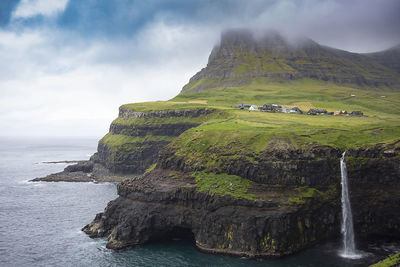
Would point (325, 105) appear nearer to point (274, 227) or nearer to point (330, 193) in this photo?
point (330, 193)

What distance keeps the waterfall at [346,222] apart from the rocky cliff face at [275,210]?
1140 millimetres

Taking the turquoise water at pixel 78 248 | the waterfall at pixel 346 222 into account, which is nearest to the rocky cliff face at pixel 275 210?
the waterfall at pixel 346 222

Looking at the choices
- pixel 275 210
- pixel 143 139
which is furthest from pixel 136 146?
pixel 275 210

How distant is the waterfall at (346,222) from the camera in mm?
64312

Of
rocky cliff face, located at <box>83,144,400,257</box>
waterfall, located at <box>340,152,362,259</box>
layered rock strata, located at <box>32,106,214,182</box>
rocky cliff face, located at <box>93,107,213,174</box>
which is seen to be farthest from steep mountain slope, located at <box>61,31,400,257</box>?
layered rock strata, located at <box>32,106,214,182</box>

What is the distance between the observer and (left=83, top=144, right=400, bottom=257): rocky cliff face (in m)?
64.8

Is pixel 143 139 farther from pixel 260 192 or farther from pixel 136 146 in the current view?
pixel 260 192

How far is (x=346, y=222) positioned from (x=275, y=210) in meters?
15.5

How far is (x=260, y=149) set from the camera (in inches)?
3063

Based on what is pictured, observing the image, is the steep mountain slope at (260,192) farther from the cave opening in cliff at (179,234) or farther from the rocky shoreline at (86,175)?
the rocky shoreline at (86,175)

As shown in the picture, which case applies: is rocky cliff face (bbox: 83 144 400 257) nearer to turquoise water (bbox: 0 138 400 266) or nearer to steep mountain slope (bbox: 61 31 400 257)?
steep mountain slope (bbox: 61 31 400 257)

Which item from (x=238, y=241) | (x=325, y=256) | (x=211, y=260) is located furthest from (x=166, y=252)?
(x=325, y=256)

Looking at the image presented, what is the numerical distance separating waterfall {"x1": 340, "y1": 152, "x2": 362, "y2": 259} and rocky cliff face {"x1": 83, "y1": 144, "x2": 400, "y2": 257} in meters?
1.14

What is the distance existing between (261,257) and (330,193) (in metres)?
20.1
